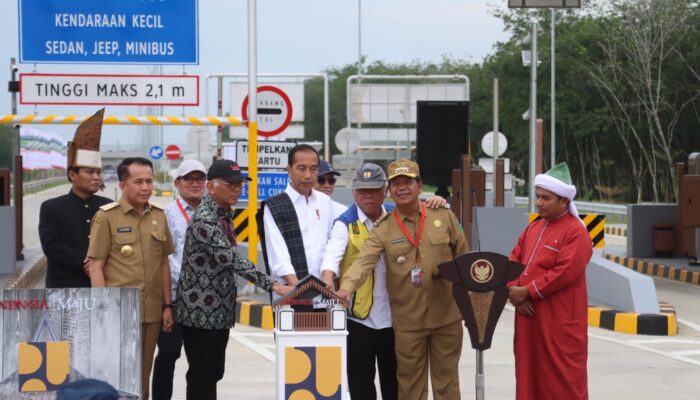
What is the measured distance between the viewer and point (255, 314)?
1462 centimetres

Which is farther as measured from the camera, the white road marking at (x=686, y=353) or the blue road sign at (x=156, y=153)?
the blue road sign at (x=156, y=153)

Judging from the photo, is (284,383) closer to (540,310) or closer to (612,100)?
(540,310)

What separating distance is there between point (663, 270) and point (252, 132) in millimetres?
8856

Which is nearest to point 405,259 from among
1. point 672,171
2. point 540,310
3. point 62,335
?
point 540,310

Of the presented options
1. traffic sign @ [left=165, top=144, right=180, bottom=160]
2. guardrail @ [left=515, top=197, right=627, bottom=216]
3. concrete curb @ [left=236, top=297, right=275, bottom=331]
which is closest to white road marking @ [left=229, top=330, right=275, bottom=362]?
concrete curb @ [left=236, top=297, right=275, bottom=331]

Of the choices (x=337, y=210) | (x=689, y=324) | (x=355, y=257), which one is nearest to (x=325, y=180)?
(x=337, y=210)

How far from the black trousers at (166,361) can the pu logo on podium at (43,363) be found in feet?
4.56

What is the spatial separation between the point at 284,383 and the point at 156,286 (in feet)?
4.45

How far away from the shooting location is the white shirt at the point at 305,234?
24.6ft

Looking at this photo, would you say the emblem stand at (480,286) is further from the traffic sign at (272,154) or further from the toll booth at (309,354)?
the traffic sign at (272,154)

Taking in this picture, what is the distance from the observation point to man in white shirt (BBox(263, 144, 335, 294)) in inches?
296

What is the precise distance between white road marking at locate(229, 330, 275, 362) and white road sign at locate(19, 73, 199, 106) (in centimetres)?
292

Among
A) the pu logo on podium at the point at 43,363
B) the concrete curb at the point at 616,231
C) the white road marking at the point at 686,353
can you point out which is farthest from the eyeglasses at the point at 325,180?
the concrete curb at the point at 616,231

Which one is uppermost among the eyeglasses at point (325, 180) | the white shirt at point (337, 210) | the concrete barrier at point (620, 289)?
the eyeglasses at point (325, 180)
